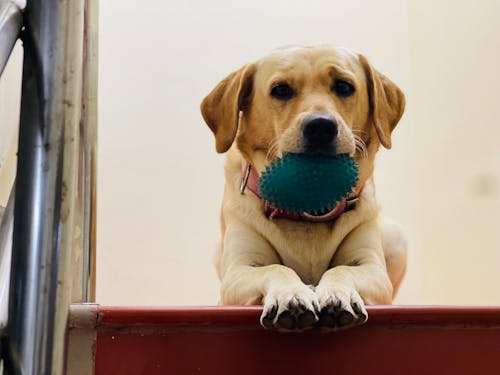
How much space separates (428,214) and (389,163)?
0.31 m

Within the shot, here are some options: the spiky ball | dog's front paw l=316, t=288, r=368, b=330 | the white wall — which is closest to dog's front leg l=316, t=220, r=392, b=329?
dog's front paw l=316, t=288, r=368, b=330

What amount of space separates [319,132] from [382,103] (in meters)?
→ 0.34

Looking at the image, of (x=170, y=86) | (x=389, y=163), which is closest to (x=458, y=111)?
(x=389, y=163)

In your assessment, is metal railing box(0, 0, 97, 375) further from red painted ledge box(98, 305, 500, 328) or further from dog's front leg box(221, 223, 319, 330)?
dog's front leg box(221, 223, 319, 330)

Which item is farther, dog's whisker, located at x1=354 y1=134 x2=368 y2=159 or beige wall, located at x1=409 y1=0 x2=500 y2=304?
beige wall, located at x1=409 y1=0 x2=500 y2=304

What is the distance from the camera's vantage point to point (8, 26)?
2.39ft

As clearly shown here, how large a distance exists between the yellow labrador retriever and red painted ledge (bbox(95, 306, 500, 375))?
0.28 meters

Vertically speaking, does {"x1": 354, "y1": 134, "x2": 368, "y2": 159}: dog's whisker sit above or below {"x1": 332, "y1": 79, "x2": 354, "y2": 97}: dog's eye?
below

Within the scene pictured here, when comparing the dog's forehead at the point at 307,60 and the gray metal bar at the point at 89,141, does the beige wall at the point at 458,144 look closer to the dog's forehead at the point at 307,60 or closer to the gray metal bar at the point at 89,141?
the dog's forehead at the point at 307,60

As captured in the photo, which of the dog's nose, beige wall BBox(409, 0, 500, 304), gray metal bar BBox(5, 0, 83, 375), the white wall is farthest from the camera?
the white wall

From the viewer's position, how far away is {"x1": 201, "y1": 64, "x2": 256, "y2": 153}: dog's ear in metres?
1.51

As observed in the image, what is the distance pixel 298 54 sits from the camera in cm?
152

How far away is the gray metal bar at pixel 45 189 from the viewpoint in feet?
2.28

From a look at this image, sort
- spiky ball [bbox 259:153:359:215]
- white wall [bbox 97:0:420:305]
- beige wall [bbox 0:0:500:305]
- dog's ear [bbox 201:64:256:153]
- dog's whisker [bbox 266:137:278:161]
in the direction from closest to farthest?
spiky ball [bbox 259:153:359:215] → dog's whisker [bbox 266:137:278:161] → dog's ear [bbox 201:64:256:153] → beige wall [bbox 0:0:500:305] → white wall [bbox 97:0:420:305]
